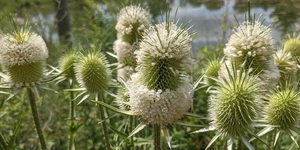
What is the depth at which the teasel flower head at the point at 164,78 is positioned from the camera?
4.70 feet

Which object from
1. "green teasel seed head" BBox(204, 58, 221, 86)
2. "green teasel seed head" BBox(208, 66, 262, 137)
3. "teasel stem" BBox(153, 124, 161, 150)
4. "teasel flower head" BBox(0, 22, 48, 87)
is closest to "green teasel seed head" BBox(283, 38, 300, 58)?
"green teasel seed head" BBox(204, 58, 221, 86)

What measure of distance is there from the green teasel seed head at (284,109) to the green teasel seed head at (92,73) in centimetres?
104

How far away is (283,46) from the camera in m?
2.24

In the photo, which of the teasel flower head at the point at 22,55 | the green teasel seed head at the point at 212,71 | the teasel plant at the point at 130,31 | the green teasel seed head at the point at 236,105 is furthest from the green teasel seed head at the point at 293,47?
the teasel flower head at the point at 22,55

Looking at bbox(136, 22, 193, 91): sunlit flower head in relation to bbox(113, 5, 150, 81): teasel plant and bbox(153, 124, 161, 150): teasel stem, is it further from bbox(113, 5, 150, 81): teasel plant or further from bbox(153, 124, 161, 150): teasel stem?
bbox(113, 5, 150, 81): teasel plant

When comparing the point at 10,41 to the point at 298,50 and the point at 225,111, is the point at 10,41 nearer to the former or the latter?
the point at 225,111

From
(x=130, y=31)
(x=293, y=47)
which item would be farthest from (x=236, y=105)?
(x=293, y=47)

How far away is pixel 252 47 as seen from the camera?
1.78m

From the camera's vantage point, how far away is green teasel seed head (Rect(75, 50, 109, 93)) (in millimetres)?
2156

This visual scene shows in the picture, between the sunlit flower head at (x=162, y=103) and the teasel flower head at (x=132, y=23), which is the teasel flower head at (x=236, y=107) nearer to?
the sunlit flower head at (x=162, y=103)

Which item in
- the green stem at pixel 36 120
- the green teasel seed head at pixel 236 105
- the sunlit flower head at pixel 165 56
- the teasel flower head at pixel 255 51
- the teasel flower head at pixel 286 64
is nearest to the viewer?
the sunlit flower head at pixel 165 56

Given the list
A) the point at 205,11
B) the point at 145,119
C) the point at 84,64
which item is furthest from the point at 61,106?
the point at 205,11

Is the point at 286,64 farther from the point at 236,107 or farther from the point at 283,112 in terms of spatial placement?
the point at 236,107

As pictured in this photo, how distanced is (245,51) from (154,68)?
575 millimetres
